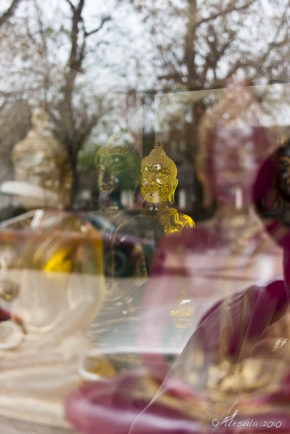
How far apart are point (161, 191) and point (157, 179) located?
0.07 ft

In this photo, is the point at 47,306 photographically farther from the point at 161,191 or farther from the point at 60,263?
the point at 161,191

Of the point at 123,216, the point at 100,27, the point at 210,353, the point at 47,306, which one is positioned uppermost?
the point at 100,27

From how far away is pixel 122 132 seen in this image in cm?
82

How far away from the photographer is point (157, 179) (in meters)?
0.69

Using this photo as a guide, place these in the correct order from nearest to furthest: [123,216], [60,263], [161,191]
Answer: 1. [161,191]
2. [123,216]
3. [60,263]

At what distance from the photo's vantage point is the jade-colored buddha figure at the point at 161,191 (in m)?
0.69

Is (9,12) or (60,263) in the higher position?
(9,12)

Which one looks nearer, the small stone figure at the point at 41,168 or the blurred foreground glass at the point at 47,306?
the small stone figure at the point at 41,168

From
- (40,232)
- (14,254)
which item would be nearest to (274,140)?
(40,232)

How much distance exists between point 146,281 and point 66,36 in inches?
20.3

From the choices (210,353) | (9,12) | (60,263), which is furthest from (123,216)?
(60,263)

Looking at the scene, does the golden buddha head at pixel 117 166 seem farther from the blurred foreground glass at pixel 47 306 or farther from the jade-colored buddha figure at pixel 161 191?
the blurred foreground glass at pixel 47 306

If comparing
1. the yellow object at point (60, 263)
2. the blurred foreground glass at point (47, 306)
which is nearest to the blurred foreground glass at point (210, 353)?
the blurred foreground glass at point (47, 306)

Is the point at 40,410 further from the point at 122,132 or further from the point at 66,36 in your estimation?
the point at 66,36
